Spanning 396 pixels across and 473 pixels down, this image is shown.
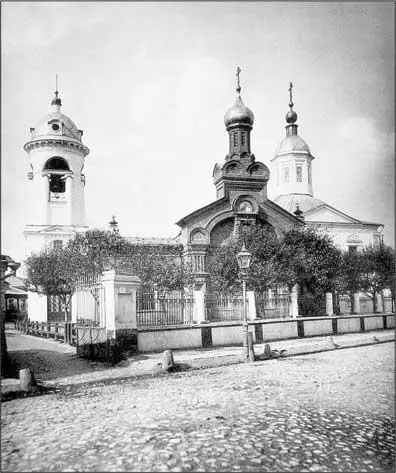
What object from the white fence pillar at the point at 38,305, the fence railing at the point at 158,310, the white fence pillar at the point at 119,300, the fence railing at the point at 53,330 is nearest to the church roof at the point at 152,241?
the white fence pillar at the point at 38,305

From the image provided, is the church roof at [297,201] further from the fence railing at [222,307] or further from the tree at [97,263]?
the fence railing at [222,307]

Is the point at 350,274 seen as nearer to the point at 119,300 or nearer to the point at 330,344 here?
the point at 330,344

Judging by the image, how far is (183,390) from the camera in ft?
25.2

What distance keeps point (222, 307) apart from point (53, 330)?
24.9 ft

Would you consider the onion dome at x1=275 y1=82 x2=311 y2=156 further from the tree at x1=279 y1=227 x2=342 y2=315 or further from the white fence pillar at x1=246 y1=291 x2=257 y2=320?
the white fence pillar at x1=246 y1=291 x2=257 y2=320

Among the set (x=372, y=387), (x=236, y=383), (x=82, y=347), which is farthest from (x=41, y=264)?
(x=372, y=387)

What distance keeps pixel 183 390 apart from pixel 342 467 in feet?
11.9

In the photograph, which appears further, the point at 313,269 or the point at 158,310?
the point at 313,269

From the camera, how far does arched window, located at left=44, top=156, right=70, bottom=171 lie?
87.4 feet

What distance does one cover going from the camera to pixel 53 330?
52.9ft

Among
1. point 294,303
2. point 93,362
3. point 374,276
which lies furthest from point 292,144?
point 93,362

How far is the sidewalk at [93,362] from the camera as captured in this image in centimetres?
897

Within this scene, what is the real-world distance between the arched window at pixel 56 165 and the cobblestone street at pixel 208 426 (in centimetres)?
1998

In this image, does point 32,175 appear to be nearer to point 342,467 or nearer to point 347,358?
point 347,358
